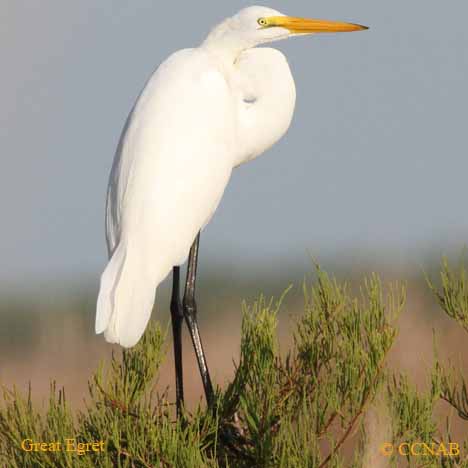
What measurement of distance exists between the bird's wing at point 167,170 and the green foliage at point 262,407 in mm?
387

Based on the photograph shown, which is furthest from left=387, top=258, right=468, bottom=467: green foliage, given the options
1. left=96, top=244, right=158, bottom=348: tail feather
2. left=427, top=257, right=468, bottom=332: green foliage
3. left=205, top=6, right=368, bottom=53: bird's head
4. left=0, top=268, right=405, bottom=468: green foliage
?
left=205, top=6, right=368, bottom=53: bird's head

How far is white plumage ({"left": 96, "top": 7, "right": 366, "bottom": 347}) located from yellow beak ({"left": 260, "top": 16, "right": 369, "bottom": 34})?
0.5 inches

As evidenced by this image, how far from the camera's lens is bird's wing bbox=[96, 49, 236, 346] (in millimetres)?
2898

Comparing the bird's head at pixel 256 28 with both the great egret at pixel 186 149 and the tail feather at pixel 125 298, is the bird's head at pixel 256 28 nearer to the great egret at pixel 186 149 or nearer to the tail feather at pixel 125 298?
the great egret at pixel 186 149

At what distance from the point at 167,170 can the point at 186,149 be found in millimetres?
85

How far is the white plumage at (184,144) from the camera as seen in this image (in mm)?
2867

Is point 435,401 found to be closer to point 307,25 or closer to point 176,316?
point 176,316

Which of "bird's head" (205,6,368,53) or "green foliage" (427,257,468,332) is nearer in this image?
"green foliage" (427,257,468,332)

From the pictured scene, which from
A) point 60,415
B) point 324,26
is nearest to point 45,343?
point 324,26

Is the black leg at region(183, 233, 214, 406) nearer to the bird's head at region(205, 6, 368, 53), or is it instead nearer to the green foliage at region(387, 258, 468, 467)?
the bird's head at region(205, 6, 368, 53)

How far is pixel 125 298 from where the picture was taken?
273cm

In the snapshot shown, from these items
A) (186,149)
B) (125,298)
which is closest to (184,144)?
(186,149)

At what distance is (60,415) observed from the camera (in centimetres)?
243

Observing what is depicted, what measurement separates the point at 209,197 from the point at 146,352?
1.70 ft
